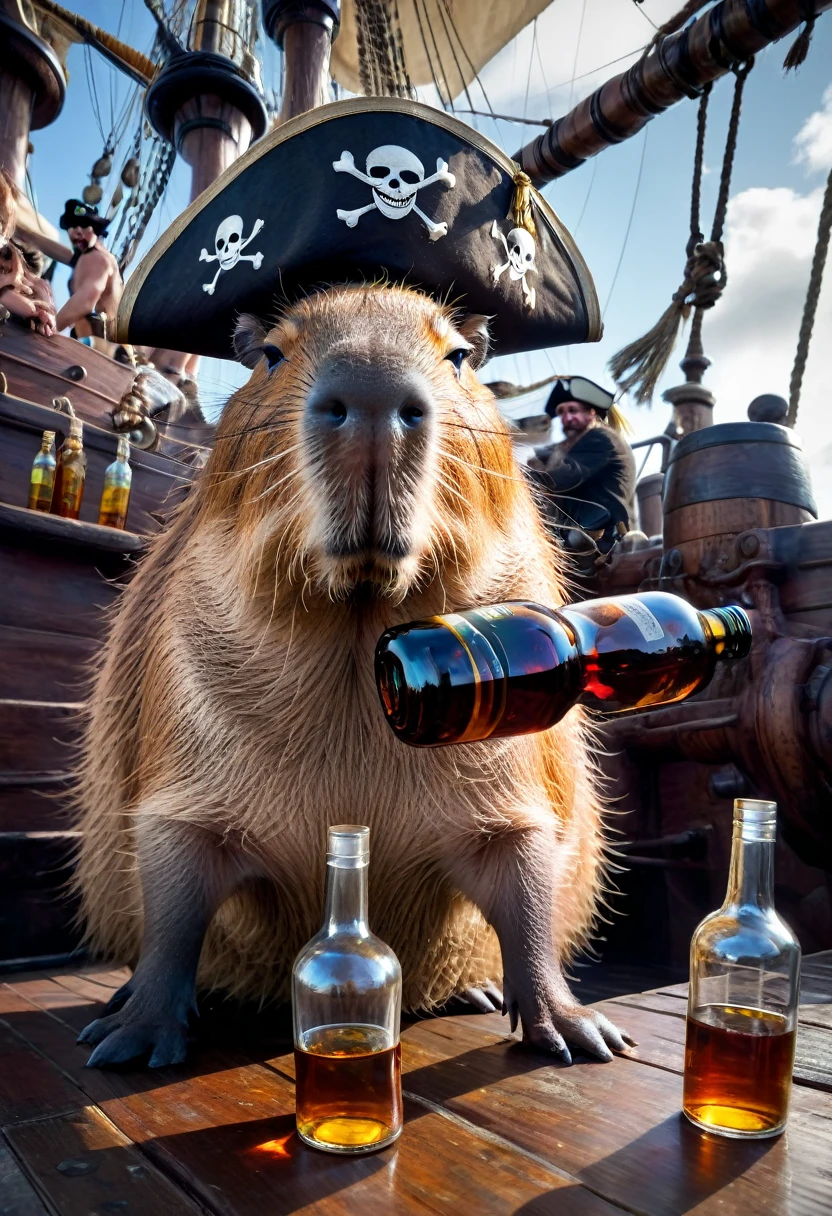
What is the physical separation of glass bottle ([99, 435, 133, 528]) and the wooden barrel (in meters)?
1.86

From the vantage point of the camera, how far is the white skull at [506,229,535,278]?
1.46 metres

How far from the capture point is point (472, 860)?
1.28m

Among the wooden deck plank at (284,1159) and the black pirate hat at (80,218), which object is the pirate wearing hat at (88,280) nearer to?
the black pirate hat at (80,218)

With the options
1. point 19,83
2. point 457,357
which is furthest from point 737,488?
point 19,83

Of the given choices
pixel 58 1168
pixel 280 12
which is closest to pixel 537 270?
pixel 58 1168

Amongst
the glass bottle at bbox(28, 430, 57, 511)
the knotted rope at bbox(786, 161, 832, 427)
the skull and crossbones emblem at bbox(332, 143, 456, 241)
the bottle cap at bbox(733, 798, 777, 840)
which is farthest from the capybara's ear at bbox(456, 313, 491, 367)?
A: the knotted rope at bbox(786, 161, 832, 427)

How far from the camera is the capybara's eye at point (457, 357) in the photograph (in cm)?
141

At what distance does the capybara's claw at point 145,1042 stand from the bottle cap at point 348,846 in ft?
1.54

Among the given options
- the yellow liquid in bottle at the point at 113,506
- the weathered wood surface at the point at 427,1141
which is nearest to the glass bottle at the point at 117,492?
the yellow liquid in bottle at the point at 113,506

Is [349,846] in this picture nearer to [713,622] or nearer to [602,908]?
[713,622]

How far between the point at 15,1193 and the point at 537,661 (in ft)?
2.40

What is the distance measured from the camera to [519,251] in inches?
58.2

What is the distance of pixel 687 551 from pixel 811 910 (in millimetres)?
1051

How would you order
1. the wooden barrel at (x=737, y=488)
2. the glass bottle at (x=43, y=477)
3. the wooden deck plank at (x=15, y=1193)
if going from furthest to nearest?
the glass bottle at (x=43, y=477) < the wooden barrel at (x=737, y=488) < the wooden deck plank at (x=15, y=1193)
